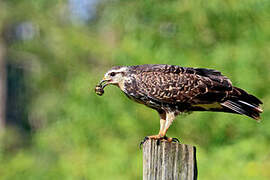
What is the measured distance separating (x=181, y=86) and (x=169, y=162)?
2077mm

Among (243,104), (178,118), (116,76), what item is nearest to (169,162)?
(243,104)

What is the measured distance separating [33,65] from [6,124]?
182 inches

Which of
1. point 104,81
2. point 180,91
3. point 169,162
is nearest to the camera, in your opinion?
point 169,162

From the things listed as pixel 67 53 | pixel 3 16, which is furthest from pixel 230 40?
pixel 3 16

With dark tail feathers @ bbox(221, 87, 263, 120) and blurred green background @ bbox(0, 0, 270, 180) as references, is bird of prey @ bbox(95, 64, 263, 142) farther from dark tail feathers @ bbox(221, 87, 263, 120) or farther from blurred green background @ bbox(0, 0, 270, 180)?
blurred green background @ bbox(0, 0, 270, 180)

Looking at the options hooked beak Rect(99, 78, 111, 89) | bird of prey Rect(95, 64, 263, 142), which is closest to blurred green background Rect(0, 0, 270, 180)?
bird of prey Rect(95, 64, 263, 142)

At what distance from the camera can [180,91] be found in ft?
19.9

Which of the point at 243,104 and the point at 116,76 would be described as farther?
the point at 116,76

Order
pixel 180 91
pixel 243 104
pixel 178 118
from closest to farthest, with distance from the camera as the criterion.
Result: pixel 243 104, pixel 180 91, pixel 178 118

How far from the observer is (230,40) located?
12742mm

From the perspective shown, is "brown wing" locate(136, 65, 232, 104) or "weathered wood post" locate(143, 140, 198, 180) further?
"brown wing" locate(136, 65, 232, 104)

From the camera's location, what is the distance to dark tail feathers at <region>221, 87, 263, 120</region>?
5852 mm

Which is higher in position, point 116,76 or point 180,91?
point 116,76

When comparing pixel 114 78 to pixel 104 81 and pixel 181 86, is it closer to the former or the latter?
pixel 104 81
